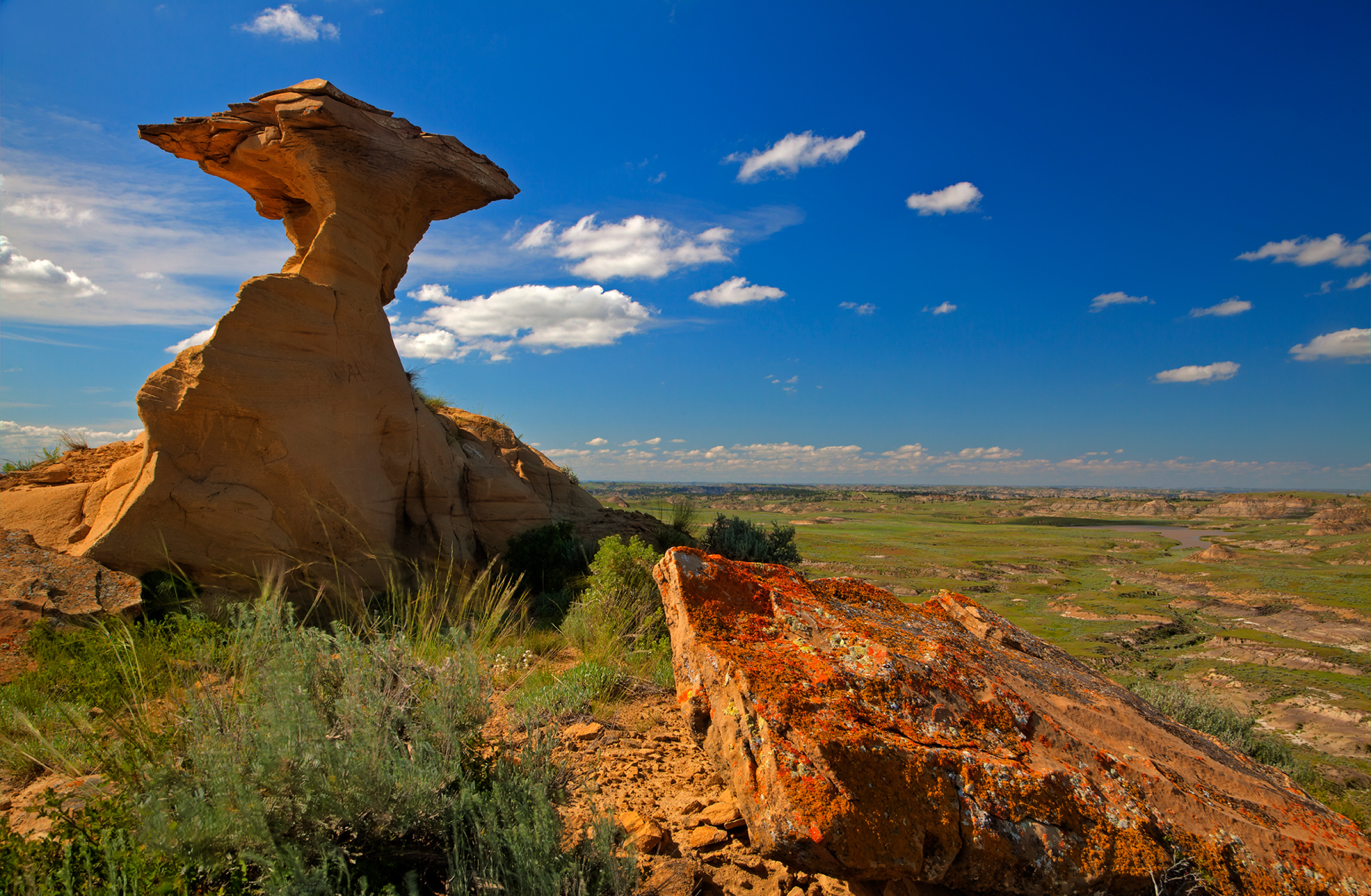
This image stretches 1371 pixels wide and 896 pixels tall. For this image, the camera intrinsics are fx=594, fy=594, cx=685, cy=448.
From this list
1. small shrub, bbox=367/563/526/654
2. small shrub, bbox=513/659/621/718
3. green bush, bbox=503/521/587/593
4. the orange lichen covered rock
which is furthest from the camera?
green bush, bbox=503/521/587/593

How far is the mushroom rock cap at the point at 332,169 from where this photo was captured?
33.9 ft

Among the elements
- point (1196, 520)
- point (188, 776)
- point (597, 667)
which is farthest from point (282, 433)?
point (1196, 520)

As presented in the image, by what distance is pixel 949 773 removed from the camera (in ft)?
8.66

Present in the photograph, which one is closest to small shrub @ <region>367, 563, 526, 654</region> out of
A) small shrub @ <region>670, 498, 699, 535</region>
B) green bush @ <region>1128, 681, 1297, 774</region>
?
small shrub @ <region>670, 498, 699, 535</region>

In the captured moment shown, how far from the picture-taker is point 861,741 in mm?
2623

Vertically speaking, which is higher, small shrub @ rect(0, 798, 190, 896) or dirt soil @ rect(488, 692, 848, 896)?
small shrub @ rect(0, 798, 190, 896)

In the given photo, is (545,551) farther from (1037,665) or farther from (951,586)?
(951,586)

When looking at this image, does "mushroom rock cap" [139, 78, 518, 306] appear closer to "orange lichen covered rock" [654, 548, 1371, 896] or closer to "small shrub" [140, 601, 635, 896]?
"small shrub" [140, 601, 635, 896]

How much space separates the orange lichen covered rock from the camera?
2492mm

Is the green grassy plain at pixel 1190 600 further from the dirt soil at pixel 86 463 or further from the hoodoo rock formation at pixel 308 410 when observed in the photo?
the dirt soil at pixel 86 463

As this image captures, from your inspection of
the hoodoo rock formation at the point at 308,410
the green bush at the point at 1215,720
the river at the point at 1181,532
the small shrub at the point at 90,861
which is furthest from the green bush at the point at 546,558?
the river at the point at 1181,532

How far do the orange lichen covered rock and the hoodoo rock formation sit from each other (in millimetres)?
7529

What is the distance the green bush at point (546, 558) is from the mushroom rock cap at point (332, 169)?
5720mm

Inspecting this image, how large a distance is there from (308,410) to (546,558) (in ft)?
17.2
